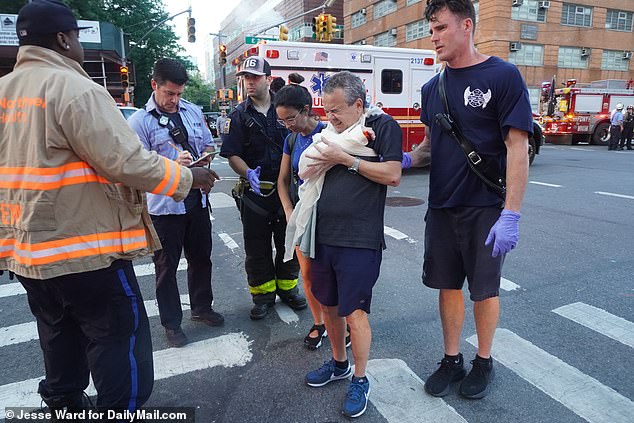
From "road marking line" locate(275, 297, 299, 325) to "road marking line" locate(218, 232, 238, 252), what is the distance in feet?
6.19

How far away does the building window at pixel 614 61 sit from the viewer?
105ft

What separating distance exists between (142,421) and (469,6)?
2750 mm

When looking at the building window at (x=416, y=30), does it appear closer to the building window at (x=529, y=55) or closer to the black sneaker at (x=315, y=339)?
the building window at (x=529, y=55)

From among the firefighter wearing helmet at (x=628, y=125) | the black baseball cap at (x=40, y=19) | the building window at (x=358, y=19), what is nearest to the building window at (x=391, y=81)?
the black baseball cap at (x=40, y=19)

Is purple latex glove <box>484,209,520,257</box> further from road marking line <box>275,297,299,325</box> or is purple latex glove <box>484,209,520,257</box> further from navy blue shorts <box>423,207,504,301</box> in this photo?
road marking line <box>275,297,299,325</box>

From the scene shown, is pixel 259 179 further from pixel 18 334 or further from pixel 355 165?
pixel 18 334

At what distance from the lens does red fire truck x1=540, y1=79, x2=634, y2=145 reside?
781 inches

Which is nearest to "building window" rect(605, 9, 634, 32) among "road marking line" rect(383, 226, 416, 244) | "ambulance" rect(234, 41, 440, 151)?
"ambulance" rect(234, 41, 440, 151)

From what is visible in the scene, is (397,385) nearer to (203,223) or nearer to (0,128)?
(203,223)

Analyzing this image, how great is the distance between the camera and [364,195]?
2398mm

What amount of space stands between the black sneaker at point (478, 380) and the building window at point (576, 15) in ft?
113

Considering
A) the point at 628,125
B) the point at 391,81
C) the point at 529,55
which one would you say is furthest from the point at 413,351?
the point at 529,55

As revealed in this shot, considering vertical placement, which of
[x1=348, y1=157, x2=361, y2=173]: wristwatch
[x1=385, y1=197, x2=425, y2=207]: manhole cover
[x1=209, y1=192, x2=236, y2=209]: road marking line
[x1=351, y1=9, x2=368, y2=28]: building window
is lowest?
[x1=209, y1=192, x2=236, y2=209]: road marking line

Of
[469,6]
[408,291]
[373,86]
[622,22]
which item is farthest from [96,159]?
[622,22]
